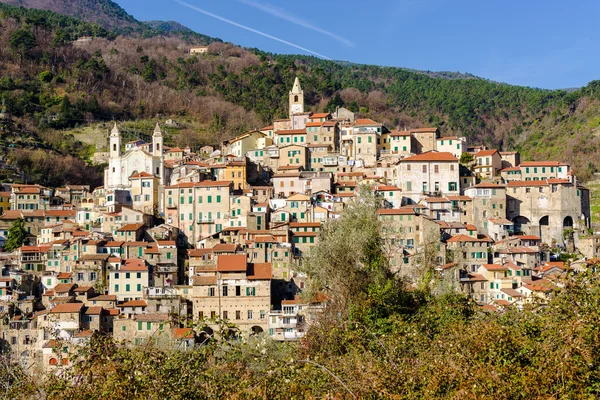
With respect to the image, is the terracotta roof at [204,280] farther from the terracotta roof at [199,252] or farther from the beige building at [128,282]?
the beige building at [128,282]

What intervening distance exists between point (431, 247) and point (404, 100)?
83.1 m

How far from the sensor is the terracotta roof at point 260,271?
45.3 metres

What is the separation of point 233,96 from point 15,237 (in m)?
64.2

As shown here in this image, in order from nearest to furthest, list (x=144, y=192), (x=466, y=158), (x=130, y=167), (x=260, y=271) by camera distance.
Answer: (x=260, y=271) < (x=144, y=192) < (x=130, y=167) < (x=466, y=158)

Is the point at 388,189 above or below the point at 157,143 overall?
below

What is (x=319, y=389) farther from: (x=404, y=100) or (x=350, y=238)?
(x=404, y=100)

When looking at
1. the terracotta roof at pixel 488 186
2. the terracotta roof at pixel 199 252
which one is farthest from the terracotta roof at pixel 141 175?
the terracotta roof at pixel 488 186

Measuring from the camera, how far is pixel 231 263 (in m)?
46.0

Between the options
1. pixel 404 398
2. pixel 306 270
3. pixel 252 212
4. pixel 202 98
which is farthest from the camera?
pixel 202 98

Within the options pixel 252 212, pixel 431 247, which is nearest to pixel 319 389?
pixel 431 247

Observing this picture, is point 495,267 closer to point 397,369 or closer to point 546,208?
point 546,208

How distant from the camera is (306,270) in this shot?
28.7m

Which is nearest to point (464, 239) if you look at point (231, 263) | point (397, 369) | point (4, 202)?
point (231, 263)

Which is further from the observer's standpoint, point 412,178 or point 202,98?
point 202,98
